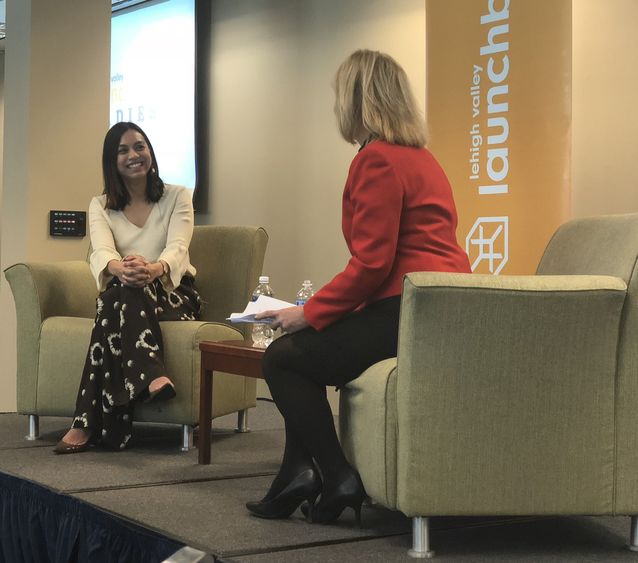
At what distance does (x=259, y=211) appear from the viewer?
584 centimetres

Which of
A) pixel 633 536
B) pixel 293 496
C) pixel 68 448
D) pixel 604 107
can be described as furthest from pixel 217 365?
pixel 604 107

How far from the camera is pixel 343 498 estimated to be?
2404 mm

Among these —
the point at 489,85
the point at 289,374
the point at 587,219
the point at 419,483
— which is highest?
the point at 489,85

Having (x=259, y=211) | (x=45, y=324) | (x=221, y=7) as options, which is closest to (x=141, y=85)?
(x=221, y=7)

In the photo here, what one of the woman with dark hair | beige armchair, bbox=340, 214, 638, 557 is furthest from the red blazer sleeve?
the woman with dark hair

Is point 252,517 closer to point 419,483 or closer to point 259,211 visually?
point 419,483

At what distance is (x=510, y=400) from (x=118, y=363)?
1.82m

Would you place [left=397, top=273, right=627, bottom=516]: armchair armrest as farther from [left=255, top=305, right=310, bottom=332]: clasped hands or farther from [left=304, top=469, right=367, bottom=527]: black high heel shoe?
[left=255, top=305, right=310, bottom=332]: clasped hands

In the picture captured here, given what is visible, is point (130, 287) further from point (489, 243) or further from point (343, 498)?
point (343, 498)

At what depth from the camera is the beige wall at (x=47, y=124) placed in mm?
5066

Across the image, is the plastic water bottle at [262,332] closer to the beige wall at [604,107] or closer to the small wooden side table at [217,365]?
the small wooden side table at [217,365]

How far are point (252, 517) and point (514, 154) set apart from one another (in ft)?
6.06

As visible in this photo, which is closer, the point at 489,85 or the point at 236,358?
the point at 236,358

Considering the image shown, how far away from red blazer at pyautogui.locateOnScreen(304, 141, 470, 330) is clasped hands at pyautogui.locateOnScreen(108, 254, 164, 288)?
1316 millimetres
